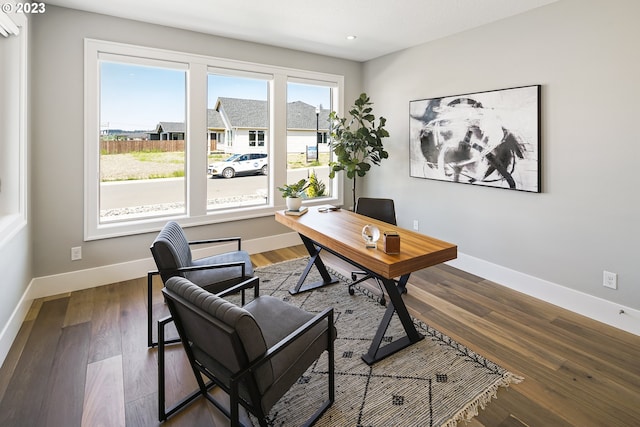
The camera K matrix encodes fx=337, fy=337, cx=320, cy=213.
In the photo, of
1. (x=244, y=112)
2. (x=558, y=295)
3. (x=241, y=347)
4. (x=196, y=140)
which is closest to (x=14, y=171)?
(x=196, y=140)

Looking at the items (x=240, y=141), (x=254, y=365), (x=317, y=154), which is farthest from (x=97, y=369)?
(x=317, y=154)

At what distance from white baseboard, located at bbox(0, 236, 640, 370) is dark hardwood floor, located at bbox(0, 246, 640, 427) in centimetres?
9

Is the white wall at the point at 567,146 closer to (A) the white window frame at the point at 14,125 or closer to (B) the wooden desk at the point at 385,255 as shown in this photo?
(B) the wooden desk at the point at 385,255

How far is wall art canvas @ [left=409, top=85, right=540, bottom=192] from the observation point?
124 inches

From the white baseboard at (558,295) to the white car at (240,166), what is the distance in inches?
107

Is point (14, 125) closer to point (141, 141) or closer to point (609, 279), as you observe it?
point (141, 141)

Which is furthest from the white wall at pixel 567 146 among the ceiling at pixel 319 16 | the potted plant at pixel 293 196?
the potted plant at pixel 293 196

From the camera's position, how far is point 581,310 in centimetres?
290

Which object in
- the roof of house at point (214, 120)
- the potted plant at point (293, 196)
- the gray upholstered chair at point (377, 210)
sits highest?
the roof of house at point (214, 120)

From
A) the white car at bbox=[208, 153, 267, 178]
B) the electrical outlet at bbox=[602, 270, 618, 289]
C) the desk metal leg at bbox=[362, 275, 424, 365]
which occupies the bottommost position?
the desk metal leg at bbox=[362, 275, 424, 365]

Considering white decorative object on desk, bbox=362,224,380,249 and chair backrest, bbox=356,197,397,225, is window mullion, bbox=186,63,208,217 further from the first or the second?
white decorative object on desk, bbox=362,224,380,249

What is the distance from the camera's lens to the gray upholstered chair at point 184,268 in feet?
7.09

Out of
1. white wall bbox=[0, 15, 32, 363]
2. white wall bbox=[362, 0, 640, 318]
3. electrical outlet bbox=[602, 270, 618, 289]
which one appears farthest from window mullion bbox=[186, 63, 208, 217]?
electrical outlet bbox=[602, 270, 618, 289]

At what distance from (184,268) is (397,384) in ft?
5.03
